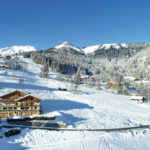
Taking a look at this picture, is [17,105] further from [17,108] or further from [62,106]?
[62,106]

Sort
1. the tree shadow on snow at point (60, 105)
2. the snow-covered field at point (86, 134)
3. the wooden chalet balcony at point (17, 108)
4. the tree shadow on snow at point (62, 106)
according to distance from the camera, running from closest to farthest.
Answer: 1. the snow-covered field at point (86, 134)
2. the wooden chalet balcony at point (17, 108)
3. the tree shadow on snow at point (62, 106)
4. the tree shadow on snow at point (60, 105)

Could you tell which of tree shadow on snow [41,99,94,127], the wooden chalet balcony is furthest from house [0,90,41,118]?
tree shadow on snow [41,99,94,127]

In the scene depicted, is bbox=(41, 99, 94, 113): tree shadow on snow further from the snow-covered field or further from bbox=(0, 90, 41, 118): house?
bbox=(0, 90, 41, 118): house

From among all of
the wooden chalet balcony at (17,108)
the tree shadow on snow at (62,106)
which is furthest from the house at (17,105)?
the tree shadow on snow at (62,106)

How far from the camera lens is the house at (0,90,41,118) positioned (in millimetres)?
38634

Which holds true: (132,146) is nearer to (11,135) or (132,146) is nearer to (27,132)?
(27,132)

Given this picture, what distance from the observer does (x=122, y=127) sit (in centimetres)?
3616

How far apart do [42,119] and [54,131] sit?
616 cm

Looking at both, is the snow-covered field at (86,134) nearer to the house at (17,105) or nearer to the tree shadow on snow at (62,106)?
the tree shadow on snow at (62,106)

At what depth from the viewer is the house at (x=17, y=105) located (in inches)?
1521

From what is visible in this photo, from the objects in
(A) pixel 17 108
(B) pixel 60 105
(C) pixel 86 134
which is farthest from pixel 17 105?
(C) pixel 86 134

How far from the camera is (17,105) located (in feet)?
130

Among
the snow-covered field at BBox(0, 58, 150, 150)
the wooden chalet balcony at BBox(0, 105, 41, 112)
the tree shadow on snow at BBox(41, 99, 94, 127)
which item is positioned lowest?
the snow-covered field at BBox(0, 58, 150, 150)

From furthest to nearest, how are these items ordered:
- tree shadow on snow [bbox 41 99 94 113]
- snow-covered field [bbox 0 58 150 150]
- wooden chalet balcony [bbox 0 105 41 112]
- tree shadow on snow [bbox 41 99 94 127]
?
tree shadow on snow [bbox 41 99 94 113], tree shadow on snow [bbox 41 99 94 127], wooden chalet balcony [bbox 0 105 41 112], snow-covered field [bbox 0 58 150 150]
